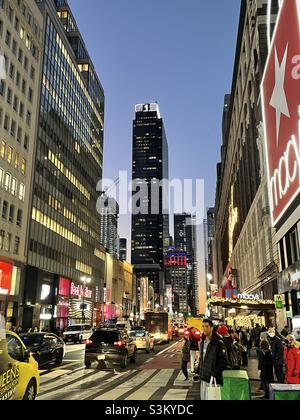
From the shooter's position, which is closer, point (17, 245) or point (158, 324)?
point (158, 324)

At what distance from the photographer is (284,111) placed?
16.1 metres

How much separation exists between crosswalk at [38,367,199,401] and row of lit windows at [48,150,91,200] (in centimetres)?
4972

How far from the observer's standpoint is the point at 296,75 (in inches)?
587

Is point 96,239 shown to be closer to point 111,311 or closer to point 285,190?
point 111,311

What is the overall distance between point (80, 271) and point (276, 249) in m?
49.7

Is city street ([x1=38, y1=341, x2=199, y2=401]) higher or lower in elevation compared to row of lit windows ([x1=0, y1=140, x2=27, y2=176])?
lower

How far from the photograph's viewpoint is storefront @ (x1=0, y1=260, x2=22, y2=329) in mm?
43688

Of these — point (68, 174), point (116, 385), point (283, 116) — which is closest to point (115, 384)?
point (116, 385)

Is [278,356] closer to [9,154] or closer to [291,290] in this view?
[291,290]

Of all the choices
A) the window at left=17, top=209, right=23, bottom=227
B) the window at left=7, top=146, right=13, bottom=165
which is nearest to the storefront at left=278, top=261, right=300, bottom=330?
the window at left=17, top=209, right=23, bottom=227

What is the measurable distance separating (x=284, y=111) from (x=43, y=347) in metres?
14.8

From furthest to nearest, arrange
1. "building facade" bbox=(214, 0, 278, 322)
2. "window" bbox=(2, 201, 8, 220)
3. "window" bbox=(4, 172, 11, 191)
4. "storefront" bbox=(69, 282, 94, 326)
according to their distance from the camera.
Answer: "storefront" bbox=(69, 282, 94, 326), "window" bbox=(4, 172, 11, 191), "window" bbox=(2, 201, 8, 220), "building facade" bbox=(214, 0, 278, 322)

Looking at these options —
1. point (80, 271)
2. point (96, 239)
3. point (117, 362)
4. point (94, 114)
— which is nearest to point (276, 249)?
point (117, 362)

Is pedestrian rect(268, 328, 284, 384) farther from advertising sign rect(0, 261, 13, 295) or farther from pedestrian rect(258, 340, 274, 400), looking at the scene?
advertising sign rect(0, 261, 13, 295)
